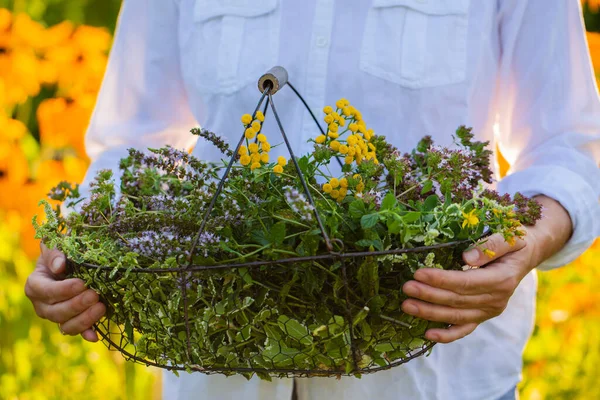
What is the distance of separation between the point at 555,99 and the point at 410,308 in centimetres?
55

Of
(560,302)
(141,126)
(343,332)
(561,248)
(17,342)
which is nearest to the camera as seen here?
(343,332)

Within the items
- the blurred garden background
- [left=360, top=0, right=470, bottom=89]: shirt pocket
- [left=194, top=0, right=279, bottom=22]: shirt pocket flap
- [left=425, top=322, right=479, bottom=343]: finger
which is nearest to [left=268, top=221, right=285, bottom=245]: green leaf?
[left=425, top=322, right=479, bottom=343]: finger

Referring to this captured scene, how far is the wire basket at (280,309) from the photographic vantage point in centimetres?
88

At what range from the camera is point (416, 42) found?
126 cm

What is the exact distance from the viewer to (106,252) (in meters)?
0.94

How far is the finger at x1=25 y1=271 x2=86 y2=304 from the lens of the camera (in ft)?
3.36

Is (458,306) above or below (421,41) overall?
below

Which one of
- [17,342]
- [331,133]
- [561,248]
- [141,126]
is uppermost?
[331,133]

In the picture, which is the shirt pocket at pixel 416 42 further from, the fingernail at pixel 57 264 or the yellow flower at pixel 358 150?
the fingernail at pixel 57 264

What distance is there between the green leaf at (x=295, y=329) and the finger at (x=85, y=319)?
0.93 ft

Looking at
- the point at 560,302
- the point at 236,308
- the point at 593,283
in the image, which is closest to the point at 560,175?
the point at 236,308

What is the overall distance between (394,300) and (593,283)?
5.77 feet

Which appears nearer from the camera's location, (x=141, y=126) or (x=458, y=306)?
(x=458, y=306)

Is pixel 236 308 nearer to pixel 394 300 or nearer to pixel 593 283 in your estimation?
pixel 394 300
